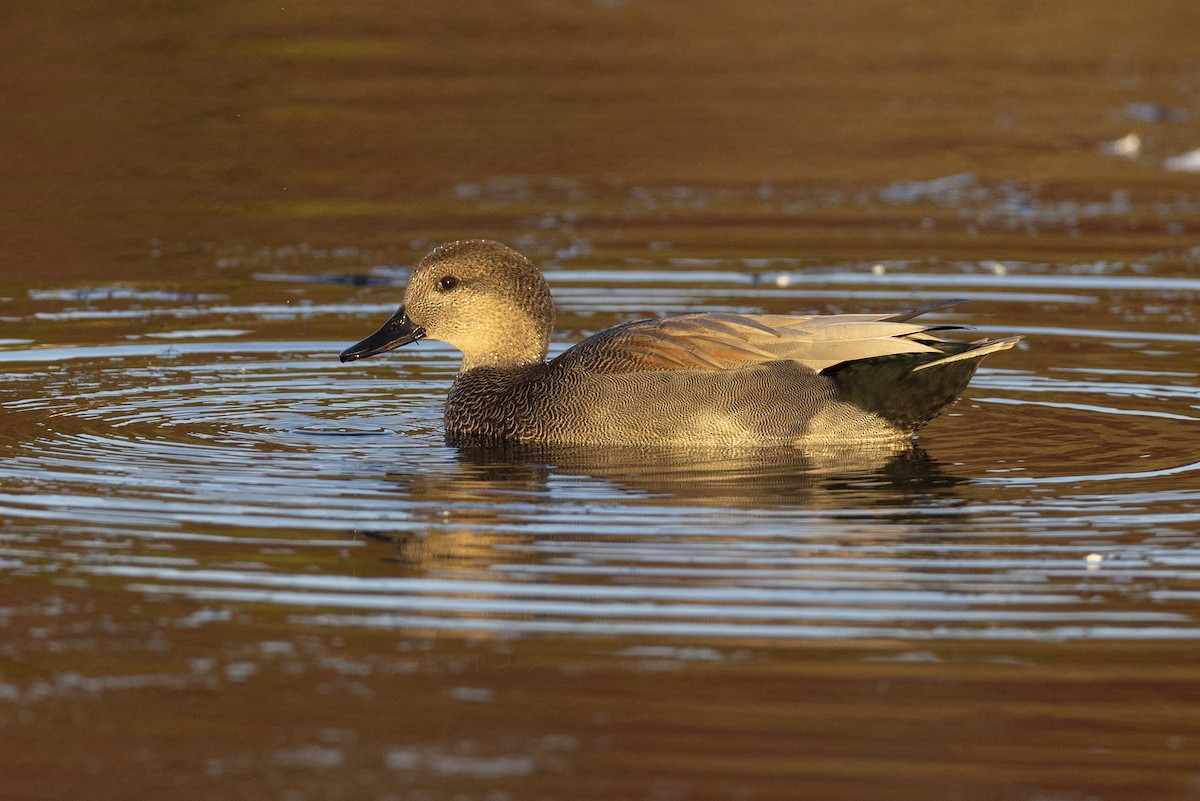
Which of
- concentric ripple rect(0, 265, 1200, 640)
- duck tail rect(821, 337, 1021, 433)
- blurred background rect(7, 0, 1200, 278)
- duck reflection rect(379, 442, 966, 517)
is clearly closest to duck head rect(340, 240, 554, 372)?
concentric ripple rect(0, 265, 1200, 640)

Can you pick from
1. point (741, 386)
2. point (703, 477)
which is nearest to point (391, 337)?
point (741, 386)

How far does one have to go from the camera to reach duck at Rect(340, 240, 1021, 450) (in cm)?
830

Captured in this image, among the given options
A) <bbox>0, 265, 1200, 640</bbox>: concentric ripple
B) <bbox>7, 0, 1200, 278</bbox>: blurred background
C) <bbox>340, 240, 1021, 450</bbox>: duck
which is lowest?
<bbox>0, 265, 1200, 640</bbox>: concentric ripple

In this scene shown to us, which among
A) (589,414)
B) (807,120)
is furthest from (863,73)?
(589,414)

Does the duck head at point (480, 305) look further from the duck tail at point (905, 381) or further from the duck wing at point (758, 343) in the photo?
the duck tail at point (905, 381)

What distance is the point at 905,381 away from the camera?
8.34 m

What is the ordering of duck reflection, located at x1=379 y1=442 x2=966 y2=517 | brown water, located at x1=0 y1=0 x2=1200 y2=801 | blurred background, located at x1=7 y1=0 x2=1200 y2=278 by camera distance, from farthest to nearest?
blurred background, located at x1=7 y1=0 x2=1200 y2=278 < duck reflection, located at x1=379 y1=442 x2=966 y2=517 < brown water, located at x1=0 y1=0 x2=1200 y2=801

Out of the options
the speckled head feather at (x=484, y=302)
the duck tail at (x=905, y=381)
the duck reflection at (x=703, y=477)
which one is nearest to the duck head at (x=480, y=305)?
the speckled head feather at (x=484, y=302)

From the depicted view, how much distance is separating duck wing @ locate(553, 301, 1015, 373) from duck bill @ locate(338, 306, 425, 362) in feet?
3.06

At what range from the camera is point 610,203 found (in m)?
14.0

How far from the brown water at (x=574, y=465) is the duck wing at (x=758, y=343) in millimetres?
431

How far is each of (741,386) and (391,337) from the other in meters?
1.73

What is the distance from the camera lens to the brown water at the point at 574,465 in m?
4.97

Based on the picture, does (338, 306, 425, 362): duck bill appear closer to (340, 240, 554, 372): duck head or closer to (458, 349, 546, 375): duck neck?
(340, 240, 554, 372): duck head
